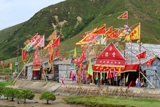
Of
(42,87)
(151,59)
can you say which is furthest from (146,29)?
(151,59)

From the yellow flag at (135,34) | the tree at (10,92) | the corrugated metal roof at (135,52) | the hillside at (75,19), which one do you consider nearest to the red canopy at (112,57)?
the corrugated metal roof at (135,52)

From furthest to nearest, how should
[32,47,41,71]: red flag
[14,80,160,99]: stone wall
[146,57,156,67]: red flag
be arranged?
[32,47,41,71]: red flag
[146,57,156,67]: red flag
[14,80,160,99]: stone wall

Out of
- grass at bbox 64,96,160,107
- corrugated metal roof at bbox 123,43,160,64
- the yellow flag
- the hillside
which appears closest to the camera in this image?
grass at bbox 64,96,160,107

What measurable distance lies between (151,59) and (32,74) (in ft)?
99.3

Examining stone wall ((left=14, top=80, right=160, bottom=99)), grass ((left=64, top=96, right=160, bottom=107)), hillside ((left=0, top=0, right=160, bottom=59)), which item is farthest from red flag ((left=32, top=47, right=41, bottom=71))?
hillside ((left=0, top=0, right=160, bottom=59))

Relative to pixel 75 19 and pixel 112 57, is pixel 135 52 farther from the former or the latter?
pixel 75 19

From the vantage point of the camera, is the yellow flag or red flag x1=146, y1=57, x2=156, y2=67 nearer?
red flag x1=146, y1=57, x2=156, y2=67

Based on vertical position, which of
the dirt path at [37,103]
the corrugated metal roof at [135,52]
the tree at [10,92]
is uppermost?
the corrugated metal roof at [135,52]

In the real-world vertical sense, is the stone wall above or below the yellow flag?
below

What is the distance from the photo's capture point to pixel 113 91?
1515 inches

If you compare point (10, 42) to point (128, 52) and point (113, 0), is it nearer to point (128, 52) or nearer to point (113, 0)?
point (113, 0)

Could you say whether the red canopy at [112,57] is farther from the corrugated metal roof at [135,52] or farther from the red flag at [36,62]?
the red flag at [36,62]

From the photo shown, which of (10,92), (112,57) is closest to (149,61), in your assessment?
(112,57)

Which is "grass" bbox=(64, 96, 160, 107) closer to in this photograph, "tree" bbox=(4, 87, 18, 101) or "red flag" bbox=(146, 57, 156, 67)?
"red flag" bbox=(146, 57, 156, 67)
